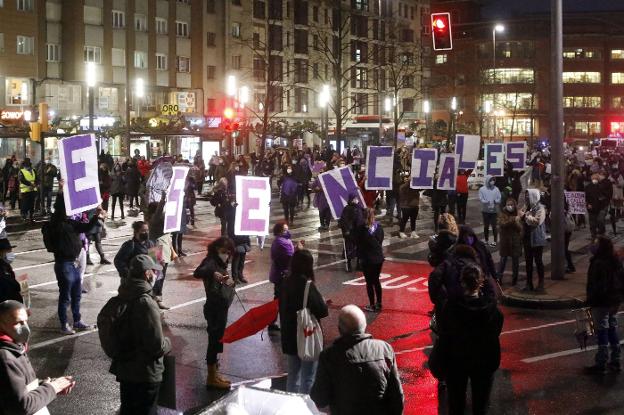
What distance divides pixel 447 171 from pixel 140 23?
4366cm

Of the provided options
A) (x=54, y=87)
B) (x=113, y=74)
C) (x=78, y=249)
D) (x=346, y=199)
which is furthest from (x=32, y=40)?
(x=78, y=249)

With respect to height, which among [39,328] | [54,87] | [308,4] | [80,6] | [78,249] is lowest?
[39,328]

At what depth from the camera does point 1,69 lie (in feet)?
163

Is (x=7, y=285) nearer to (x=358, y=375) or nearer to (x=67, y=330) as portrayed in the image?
(x=67, y=330)

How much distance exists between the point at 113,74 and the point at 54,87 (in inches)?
218

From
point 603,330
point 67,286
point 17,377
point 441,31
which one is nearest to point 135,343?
point 17,377

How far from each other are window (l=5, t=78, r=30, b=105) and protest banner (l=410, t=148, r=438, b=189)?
36.3 meters

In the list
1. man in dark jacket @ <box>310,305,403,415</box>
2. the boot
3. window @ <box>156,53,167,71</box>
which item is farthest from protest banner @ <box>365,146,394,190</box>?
→ window @ <box>156,53,167,71</box>

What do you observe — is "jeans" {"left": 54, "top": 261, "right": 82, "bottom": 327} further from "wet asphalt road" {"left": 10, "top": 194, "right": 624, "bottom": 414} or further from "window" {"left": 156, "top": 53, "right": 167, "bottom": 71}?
"window" {"left": 156, "top": 53, "right": 167, "bottom": 71}

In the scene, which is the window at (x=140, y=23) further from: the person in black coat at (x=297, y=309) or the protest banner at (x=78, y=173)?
the person in black coat at (x=297, y=309)

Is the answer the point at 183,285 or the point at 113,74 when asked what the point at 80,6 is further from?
the point at 183,285

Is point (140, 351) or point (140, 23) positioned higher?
point (140, 23)

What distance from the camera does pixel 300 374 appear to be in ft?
25.5

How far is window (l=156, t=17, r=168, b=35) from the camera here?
201 feet
